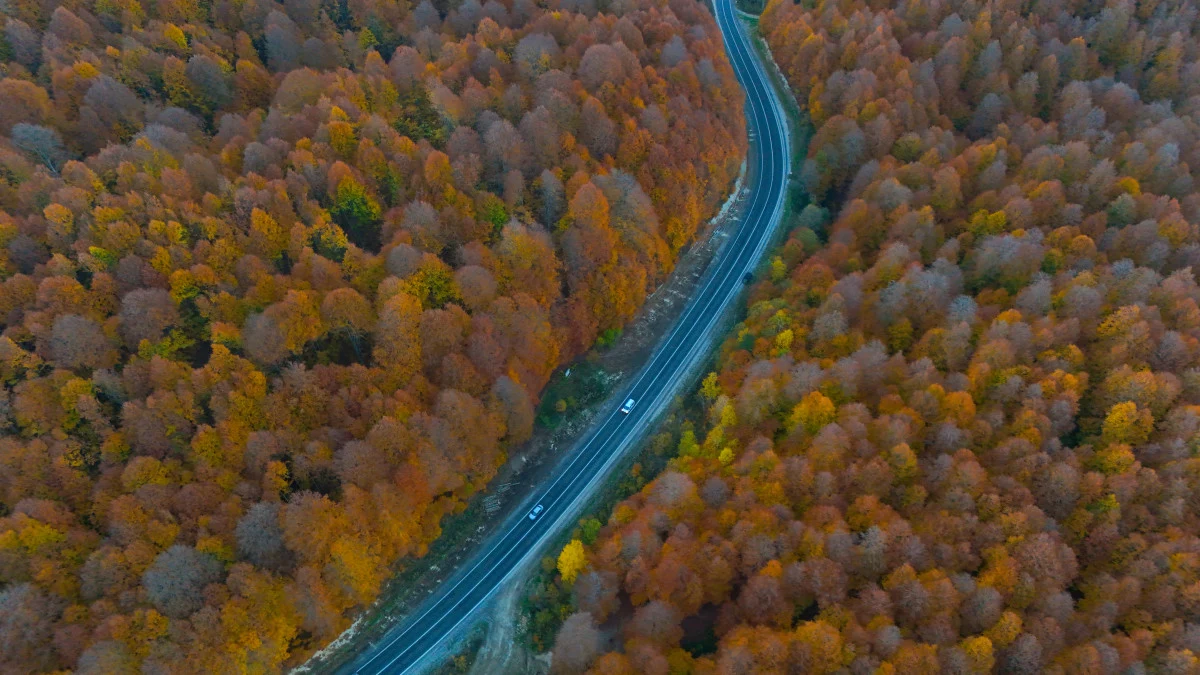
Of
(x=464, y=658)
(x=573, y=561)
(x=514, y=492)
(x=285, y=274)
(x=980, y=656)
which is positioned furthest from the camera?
(x=514, y=492)

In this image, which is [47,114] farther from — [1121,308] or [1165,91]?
[1165,91]

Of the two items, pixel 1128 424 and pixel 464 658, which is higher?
pixel 464 658

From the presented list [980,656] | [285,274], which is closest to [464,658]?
[285,274]

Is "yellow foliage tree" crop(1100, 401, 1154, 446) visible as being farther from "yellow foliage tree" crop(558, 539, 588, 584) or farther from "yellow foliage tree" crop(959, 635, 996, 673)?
"yellow foliage tree" crop(558, 539, 588, 584)

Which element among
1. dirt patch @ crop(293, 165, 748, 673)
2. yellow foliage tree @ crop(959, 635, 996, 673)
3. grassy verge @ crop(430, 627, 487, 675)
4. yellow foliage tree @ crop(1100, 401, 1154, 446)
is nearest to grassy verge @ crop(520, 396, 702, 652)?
dirt patch @ crop(293, 165, 748, 673)

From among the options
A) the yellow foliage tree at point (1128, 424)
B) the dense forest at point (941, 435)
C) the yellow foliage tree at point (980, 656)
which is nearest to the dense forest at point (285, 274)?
the dense forest at point (941, 435)

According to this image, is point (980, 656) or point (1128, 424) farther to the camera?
point (1128, 424)

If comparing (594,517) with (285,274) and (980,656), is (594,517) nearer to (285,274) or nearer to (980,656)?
(980,656)

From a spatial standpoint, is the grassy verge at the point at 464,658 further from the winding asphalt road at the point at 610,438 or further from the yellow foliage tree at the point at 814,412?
the yellow foliage tree at the point at 814,412
